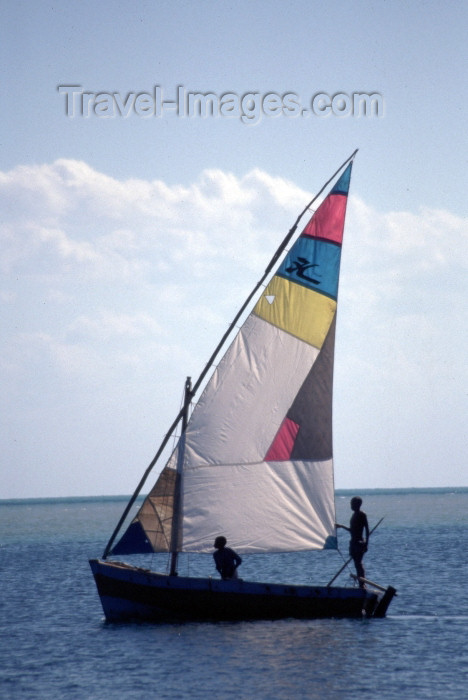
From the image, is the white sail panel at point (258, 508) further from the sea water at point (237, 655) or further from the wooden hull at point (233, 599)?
the sea water at point (237, 655)

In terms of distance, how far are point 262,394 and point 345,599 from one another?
6230mm

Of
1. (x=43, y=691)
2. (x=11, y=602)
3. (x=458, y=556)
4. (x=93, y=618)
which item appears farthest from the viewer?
(x=458, y=556)

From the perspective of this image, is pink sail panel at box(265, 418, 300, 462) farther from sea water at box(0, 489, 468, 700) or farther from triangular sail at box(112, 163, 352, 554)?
sea water at box(0, 489, 468, 700)

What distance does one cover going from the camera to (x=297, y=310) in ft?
91.7

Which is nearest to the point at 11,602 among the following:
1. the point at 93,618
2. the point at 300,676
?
the point at 93,618

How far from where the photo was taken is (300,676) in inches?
889

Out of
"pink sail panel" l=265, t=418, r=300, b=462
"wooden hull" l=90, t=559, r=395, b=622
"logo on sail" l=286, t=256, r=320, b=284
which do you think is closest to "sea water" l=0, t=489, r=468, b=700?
"wooden hull" l=90, t=559, r=395, b=622

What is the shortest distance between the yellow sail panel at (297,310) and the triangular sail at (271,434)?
0.10 feet

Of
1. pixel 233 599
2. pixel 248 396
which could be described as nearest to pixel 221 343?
pixel 248 396

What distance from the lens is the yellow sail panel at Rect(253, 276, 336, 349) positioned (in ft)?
90.9

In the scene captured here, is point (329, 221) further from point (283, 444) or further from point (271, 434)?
point (283, 444)

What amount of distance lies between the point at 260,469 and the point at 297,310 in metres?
4.75

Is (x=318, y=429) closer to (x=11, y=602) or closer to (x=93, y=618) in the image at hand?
(x=93, y=618)

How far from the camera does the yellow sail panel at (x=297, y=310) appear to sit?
27.7 m
